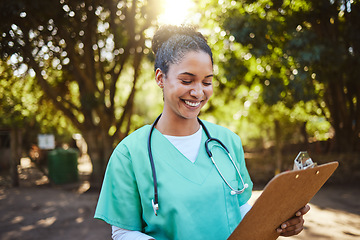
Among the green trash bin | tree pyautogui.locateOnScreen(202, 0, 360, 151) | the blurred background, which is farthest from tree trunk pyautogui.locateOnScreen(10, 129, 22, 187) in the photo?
tree pyautogui.locateOnScreen(202, 0, 360, 151)

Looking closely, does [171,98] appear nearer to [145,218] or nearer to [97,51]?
[145,218]

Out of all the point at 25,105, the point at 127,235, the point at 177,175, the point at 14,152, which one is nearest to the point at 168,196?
the point at 177,175

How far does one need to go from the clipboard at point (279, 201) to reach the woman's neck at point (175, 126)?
1.91ft

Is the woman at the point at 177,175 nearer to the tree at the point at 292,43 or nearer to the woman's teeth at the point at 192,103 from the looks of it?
the woman's teeth at the point at 192,103

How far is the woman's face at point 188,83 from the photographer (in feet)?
4.94

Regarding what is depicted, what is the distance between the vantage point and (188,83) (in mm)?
1521

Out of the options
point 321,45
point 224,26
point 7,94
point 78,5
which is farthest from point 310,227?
point 7,94

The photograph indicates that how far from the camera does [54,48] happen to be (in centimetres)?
931

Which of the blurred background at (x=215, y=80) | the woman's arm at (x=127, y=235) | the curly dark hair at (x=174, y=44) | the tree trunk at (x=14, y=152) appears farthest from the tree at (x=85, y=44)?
the woman's arm at (x=127, y=235)

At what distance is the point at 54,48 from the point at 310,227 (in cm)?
811

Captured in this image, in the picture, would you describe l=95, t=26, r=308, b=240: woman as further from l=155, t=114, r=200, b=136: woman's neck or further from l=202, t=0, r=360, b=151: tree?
l=202, t=0, r=360, b=151: tree

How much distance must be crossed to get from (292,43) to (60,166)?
8893 mm

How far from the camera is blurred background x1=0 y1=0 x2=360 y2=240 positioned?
7000 millimetres

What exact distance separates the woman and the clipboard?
92 mm
